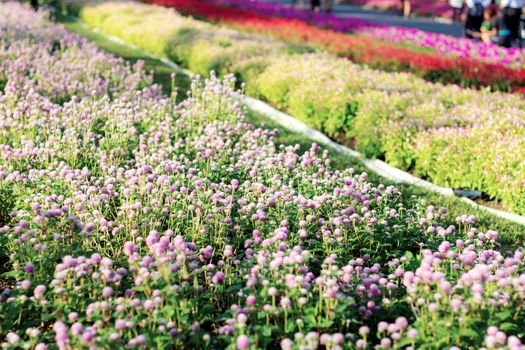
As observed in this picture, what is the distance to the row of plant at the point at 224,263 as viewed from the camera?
3416 mm

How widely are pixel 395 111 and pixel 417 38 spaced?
851 centimetres

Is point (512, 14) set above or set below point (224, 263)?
above

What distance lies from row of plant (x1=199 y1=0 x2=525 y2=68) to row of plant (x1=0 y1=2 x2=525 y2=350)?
7.47m

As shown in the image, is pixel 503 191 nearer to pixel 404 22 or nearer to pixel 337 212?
pixel 337 212

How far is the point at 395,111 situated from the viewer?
8.03m

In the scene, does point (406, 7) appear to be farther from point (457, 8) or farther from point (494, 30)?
point (494, 30)

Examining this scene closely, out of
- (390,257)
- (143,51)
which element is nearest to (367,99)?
(390,257)

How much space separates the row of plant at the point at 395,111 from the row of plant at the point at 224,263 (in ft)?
3.97

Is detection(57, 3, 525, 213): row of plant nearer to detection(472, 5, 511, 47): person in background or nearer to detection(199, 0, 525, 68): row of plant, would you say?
detection(199, 0, 525, 68): row of plant

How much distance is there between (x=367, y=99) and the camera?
8477 mm

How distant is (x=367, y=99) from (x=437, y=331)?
5457 millimetres

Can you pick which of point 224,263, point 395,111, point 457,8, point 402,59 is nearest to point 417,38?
point 402,59

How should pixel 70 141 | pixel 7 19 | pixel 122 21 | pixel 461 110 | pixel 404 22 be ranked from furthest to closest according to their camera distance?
pixel 404 22 < pixel 122 21 < pixel 7 19 < pixel 461 110 < pixel 70 141

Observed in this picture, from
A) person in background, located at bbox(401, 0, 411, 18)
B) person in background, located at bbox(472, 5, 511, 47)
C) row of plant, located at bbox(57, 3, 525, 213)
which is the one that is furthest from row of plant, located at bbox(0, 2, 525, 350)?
person in background, located at bbox(401, 0, 411, 18)
